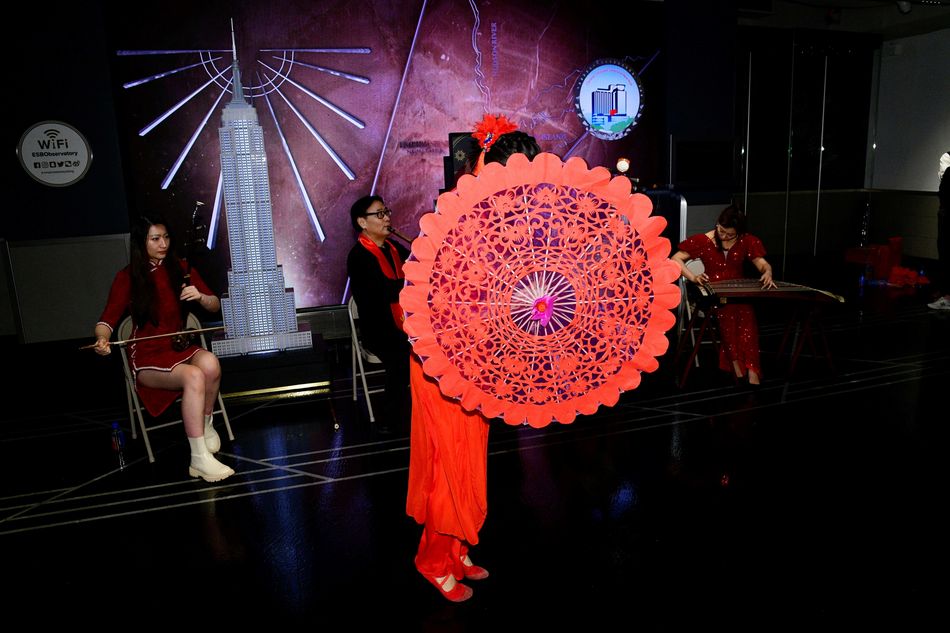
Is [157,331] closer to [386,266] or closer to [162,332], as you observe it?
[162,332]

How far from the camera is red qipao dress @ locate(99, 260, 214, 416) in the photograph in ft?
12.2

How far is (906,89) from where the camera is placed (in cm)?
1018

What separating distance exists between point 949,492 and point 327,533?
2823mm

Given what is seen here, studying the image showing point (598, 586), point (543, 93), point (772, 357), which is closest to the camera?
point (598, 586)

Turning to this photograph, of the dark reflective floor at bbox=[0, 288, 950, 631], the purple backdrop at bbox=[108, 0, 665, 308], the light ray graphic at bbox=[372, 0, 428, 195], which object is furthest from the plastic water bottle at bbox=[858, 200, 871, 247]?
the light ray graphic at bbox=[372, 0, 428, 195]

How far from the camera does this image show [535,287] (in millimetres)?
1934

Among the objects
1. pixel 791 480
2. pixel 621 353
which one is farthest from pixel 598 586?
pixel 791 480

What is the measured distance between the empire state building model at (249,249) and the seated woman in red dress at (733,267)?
9.47 ft

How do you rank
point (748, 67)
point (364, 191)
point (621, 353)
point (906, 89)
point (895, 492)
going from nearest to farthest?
point (621, 353) < point (895, 492) < point (364, 191) < point (748, 67) < point (906, 89)

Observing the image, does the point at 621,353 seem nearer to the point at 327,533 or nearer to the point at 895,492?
the point at 327,533

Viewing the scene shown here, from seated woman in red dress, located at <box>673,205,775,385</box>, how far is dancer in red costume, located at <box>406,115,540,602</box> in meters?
2.97

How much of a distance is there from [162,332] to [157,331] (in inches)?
1.0

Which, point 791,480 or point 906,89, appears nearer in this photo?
point 791,480

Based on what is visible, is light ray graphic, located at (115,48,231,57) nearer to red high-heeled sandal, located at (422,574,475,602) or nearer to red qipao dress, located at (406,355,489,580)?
red qipao dress, located at (406,355,489,580)
